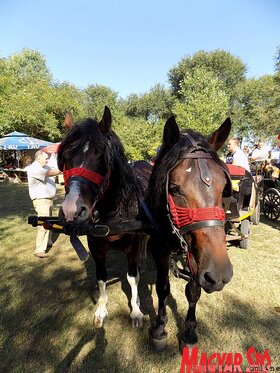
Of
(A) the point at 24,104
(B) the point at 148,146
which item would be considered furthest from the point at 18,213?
(B) the point at 148,146

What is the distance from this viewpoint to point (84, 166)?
2.22 meters

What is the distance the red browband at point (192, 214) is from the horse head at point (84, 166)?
72cm

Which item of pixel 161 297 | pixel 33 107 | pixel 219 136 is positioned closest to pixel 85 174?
pixel 219 136

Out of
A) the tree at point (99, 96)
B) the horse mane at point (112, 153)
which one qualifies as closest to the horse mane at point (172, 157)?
the horse mane at point (112, 153)

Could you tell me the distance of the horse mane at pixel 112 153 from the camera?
2336 mm

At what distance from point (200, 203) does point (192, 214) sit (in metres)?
0.09

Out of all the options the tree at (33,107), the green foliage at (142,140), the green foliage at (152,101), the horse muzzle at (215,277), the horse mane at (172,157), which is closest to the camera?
the horse muzzle at (215,277)

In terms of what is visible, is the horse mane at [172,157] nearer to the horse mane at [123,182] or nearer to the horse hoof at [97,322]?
the horse mane at [123,182]

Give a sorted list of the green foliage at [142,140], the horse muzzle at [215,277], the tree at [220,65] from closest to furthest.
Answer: the horse muzzle at [215,277]
the green foliage at [142,140]
the tree at [220,65]

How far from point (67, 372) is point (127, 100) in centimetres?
5131

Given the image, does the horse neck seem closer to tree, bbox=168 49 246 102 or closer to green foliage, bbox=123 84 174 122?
tree, bbox=168 49 246 102

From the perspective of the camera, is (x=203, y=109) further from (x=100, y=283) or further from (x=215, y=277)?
(x=215, y=277)

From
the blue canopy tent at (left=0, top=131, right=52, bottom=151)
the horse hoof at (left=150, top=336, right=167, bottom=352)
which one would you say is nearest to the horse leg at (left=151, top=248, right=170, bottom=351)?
the horse hoof at (left=150, top=336, right=167, bottom=352)

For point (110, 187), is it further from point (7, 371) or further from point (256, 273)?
point (256, 273)
